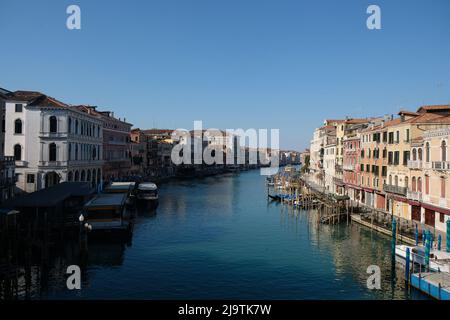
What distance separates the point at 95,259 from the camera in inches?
828

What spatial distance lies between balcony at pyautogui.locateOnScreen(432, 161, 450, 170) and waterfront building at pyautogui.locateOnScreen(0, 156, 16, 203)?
90.0 ft

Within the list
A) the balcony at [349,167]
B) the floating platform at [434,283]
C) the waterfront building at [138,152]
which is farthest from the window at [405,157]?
the waterfront building at [138,152]

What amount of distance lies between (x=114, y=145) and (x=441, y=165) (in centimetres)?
4400

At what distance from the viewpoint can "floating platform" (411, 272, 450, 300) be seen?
14664mm

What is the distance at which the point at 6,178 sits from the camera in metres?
28.4

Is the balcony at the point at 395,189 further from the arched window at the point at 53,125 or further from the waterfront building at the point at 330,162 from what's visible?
the arched window at the point at 53,125

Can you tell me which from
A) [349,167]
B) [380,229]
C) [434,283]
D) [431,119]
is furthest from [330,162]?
[434,283]

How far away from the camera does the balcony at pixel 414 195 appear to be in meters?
26.9

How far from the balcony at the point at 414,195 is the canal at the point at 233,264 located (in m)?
3.75

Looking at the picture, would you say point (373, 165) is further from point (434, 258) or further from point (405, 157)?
point (434, 258)

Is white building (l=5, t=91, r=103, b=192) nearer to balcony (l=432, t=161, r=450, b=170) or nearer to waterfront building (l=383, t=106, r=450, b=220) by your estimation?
waterfront building (l=383, t=106, r=450, b=220)

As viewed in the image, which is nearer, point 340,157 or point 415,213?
point 415,213
